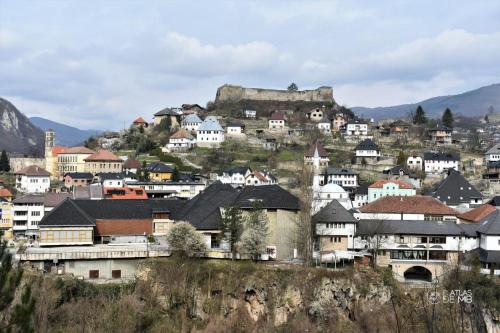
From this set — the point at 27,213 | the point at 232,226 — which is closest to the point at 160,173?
the point at 27,213

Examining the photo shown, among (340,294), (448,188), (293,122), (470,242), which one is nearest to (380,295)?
(340,294)

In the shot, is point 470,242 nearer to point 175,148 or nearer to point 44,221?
point 44,221

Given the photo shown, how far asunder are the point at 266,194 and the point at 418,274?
10243 mm

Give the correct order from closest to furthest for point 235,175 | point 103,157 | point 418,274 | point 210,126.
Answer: point 418,274 < point 235,175 < point 103,157 < point 210,126

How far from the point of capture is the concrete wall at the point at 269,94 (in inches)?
4080

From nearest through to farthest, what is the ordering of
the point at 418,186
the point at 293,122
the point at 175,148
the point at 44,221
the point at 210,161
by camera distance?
the point at 44,221 < the point at 418,186 < the point at 210,161 < the point at 175,148 < the point at 293,122

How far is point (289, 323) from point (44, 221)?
611 inches

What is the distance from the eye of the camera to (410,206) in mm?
46375

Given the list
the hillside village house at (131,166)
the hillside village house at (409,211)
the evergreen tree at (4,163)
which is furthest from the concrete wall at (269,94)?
the hillside village house at (409,211)

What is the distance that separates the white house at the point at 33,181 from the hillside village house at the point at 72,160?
20.5 feet

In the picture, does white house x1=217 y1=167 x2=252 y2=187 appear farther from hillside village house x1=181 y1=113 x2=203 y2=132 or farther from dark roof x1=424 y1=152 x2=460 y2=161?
dark roof x1=424 y1=152 x2=460 y2=161

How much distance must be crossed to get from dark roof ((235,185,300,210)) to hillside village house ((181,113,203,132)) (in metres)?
45.7

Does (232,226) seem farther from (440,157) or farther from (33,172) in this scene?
(440,157)

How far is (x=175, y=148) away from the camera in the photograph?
79625 mm
